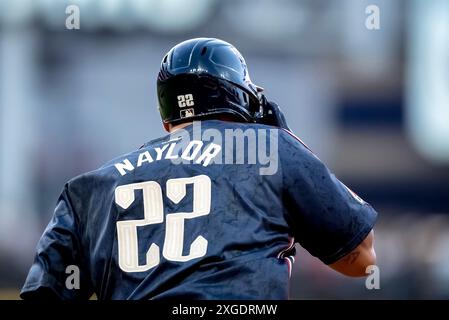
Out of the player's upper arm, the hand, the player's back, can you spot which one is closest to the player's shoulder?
the player's back

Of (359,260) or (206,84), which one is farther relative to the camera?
(206,84)

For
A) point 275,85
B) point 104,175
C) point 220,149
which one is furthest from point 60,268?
point 275,85

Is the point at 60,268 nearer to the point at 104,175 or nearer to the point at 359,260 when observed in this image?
the point at 104,175

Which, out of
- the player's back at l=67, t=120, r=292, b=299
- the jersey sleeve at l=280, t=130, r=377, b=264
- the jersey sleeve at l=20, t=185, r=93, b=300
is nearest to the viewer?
the player's back at l=67, t=120, r=292, b=299

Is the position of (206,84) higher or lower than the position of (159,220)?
higher

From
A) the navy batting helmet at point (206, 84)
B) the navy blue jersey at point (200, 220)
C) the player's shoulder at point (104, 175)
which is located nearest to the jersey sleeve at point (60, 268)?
the navy blue jersey at point (200, 220)

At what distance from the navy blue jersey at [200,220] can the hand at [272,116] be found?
264mm

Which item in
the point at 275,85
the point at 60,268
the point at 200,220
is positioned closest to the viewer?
the point at 200,220

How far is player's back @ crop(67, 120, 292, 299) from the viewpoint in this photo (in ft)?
11.1

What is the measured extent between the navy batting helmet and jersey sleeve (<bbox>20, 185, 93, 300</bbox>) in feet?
1.99

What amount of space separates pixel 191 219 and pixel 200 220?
3 centimetres

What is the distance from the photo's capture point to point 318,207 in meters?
3.58

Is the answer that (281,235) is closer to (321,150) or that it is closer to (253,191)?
(253,191)

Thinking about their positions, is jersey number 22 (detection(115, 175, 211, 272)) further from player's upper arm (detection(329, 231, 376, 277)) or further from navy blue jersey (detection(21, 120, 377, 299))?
player's upper arm (detection(329, 231, 376, 277))
